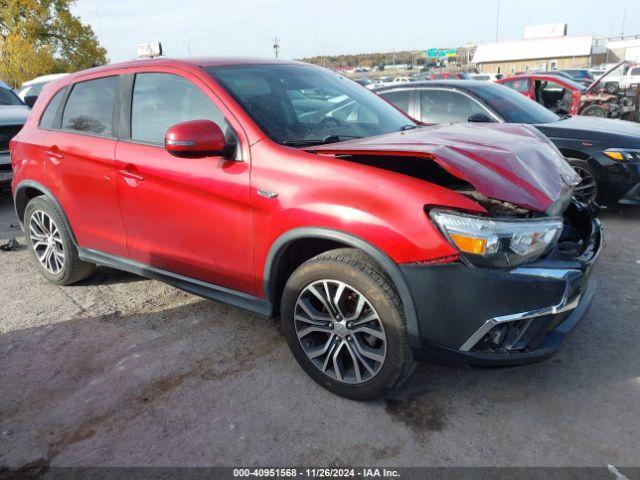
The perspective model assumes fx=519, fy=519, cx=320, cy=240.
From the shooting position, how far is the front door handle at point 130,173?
3.30 meters

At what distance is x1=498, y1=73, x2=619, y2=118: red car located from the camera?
10.6m

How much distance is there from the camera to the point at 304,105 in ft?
10.8

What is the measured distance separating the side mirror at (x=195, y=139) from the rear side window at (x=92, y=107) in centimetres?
108

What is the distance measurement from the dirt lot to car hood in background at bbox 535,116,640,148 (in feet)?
7.95

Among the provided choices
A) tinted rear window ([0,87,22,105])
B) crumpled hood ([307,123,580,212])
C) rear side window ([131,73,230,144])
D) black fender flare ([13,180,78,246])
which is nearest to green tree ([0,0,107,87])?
tinted rear window ([0,87,22,105])

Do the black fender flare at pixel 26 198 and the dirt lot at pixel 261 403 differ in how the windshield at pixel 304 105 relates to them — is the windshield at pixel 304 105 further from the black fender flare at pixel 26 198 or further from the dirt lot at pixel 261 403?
the black fender flare at pixel 26 198

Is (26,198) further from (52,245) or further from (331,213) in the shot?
(331,213)

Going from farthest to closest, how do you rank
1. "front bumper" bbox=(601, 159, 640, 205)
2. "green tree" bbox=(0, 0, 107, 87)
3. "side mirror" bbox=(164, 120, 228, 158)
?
"green tree" bbox=(0, 0, 107, 87), "front bumper" bbox=(601, 159, 640, 205), "side mirror" bbox=(164, 120, 228, 158)

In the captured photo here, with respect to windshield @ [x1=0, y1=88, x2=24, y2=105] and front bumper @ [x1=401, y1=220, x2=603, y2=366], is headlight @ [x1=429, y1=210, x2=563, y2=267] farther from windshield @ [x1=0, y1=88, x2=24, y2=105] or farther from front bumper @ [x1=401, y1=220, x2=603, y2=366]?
windshield @ [x1=0, y1=88, x2=24, y2=105]

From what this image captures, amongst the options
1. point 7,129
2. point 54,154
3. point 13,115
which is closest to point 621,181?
point 54,154

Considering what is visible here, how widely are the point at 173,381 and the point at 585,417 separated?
2165 mm

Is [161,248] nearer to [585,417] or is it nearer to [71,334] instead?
[71,334]

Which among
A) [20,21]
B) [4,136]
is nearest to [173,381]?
[4,136]

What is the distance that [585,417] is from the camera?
98.9 inches
